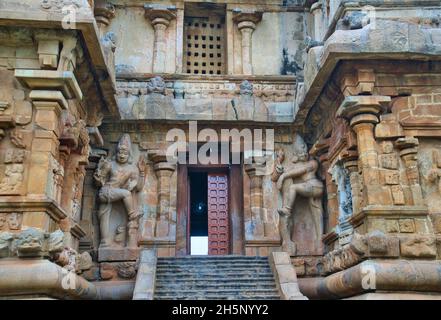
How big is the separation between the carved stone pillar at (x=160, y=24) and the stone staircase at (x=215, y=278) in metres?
4.56

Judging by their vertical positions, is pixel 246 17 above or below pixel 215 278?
above

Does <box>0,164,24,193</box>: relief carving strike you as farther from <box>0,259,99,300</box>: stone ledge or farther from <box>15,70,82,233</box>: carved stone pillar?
<box>0,259,99,300</box>: stone ledge

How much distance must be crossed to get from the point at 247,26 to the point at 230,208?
13.8ft

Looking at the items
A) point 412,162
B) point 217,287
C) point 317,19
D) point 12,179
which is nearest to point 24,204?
point 12,179

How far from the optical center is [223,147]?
32.6ft

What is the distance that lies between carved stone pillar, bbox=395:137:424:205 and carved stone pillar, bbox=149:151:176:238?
14.8ft

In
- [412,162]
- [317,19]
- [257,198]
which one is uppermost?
[317,19]

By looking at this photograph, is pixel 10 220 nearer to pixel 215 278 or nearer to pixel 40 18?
pixel 40 18

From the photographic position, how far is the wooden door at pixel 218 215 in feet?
32.5

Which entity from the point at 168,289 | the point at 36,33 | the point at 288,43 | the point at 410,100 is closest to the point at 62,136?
the point at 36,33

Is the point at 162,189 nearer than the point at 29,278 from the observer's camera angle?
No

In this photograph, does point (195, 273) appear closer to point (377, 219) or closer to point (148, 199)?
point (148, 199)

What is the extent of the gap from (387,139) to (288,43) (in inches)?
197

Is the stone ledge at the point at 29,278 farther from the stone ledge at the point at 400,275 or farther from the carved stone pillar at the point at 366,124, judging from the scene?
the carved stone pillar at the point at 366,124
